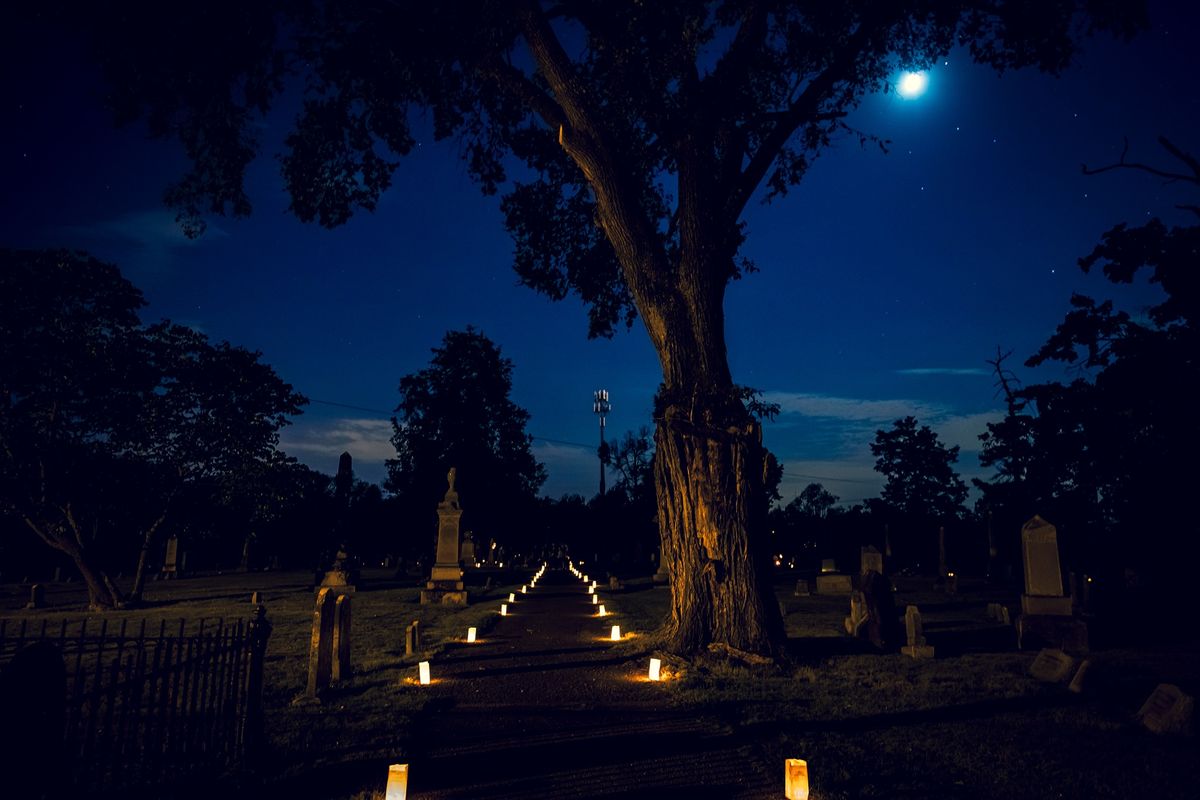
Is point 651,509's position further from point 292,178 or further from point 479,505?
point 292,178

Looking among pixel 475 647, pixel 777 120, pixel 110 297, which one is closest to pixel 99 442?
pixel 110 297

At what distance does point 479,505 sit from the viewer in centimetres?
4038

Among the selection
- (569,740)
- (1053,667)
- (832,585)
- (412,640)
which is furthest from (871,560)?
(569,740)

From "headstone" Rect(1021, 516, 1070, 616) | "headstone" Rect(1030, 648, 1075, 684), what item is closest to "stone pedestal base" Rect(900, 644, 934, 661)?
"headstone" Rect(1030, 648, 1075, 684)

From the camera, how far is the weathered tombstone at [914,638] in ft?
33.7

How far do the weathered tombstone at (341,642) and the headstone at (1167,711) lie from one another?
28.0 ft

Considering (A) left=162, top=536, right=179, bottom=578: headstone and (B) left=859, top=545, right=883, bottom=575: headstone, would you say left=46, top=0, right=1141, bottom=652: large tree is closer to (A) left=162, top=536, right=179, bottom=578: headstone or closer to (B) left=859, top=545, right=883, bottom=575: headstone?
(B) left=859, top=545, right=883, bottom=575: headstone

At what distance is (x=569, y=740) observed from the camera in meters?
6.07

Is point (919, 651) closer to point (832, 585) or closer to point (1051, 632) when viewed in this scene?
point (1051, 632)

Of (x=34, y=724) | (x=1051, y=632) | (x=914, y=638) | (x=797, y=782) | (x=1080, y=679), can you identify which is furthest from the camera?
(x=1051, y=632)

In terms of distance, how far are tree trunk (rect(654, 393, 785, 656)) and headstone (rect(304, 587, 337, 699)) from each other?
15.4 ft

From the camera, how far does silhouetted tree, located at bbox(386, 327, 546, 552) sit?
1560 inches

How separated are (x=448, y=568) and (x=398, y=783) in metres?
19.1

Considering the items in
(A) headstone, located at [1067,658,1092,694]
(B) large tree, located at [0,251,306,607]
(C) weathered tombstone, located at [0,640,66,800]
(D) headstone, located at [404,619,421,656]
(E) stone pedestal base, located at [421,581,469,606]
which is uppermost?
(B) large tree, located at [0,251,306,607]
